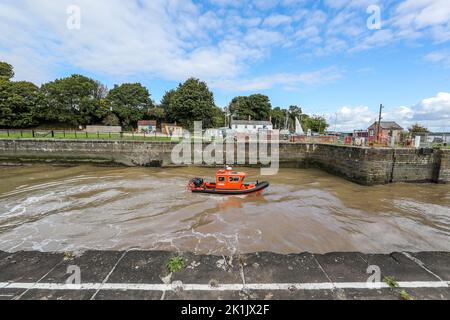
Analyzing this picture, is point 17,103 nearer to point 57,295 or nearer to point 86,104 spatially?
point 86,104

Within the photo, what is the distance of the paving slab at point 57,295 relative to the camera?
2.94m

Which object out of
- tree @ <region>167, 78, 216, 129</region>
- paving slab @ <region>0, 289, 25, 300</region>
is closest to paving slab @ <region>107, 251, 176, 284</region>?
paving slab @ <region>0, 289, 25, 300</region>

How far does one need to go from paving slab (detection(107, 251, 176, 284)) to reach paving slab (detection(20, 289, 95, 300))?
345 millimetres

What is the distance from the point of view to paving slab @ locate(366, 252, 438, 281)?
11.5 feet

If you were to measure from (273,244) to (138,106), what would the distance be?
5603 centimetres

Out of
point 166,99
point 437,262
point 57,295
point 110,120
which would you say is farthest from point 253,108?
point 57,295

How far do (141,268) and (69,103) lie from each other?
58.6 m

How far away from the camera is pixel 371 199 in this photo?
11.6 m

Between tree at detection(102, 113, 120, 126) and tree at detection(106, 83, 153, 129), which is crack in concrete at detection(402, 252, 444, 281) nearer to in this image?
tree at detection(102, 113, 120, 126)

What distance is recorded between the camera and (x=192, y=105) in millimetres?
48188

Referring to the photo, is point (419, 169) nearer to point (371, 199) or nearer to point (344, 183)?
point (344, 183)
